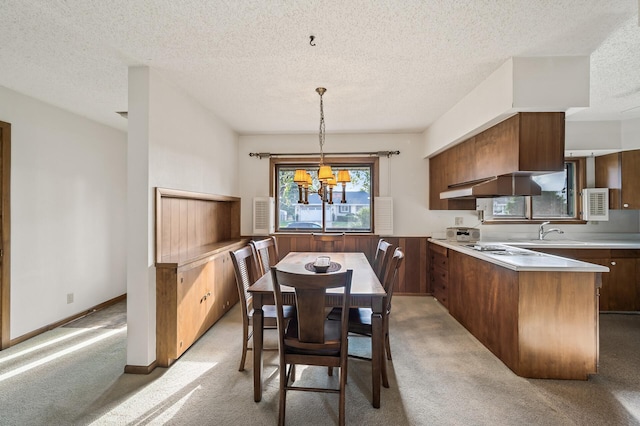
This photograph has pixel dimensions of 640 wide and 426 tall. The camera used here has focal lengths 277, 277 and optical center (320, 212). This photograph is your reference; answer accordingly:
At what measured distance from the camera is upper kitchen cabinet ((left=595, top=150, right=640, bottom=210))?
3625mm

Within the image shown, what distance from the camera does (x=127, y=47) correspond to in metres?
2.04

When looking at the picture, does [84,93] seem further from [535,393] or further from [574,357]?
[574,357]

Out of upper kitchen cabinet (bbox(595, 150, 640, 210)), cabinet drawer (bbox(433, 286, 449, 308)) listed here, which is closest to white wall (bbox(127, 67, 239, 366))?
cabinet drawer (bbox(433, 286, 449, 308))

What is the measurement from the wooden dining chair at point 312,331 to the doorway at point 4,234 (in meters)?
2.89

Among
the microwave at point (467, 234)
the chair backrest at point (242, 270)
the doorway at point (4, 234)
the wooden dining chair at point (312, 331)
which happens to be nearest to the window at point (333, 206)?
the microwave at point (467, 234)

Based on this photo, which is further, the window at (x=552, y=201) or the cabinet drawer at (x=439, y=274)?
the window at (x=552, y=201)

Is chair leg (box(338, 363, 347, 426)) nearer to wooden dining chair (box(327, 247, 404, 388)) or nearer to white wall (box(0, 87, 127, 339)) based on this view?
wooden dining chair (box(327, 247, 404, 388))

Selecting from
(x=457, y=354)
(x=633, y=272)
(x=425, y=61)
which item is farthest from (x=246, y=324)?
(x=633, y=272)

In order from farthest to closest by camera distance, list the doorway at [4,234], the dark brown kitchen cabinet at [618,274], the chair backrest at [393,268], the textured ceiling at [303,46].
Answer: the dark brown kitchen cabinet at [618,274]
the doorway at [4,234]
the chair backrest at [393,268]
the textured ceiling at [303,46]

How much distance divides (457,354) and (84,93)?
443cm

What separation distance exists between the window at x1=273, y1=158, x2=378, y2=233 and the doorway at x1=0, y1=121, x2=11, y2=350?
294 centimetres

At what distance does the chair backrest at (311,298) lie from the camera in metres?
1.54

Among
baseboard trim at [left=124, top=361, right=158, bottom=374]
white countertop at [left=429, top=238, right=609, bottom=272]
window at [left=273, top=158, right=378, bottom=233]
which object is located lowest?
baseboard trim at [left=124, top=361, right=158, bottom=374]

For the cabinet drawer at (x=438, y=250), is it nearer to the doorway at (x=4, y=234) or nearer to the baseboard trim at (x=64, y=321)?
the baseboard trim at (x=64, y=321)
